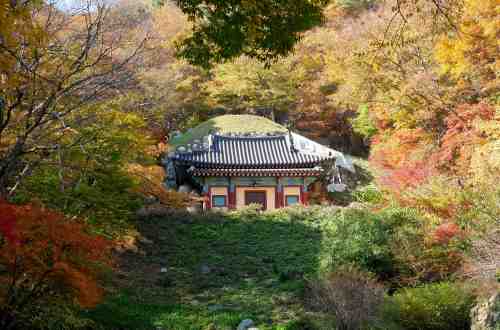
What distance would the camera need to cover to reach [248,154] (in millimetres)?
21891

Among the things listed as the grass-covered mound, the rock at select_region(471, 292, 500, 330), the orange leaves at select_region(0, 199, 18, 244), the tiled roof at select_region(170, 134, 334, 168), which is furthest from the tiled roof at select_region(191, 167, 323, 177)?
the orange leaves at select_region(0, 199, 18, 244)

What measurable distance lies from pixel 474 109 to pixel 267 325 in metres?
10.3

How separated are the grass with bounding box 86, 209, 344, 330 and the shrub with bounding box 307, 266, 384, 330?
1.01 m

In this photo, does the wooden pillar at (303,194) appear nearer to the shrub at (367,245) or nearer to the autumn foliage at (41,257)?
the shrub at (367,245)

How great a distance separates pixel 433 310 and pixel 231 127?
21053mm

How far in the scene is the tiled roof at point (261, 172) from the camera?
20688 mm

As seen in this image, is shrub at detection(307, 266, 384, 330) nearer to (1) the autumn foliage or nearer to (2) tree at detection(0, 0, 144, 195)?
(1) the autumn foliage

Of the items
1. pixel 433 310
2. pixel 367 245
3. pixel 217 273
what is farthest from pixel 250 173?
pixel 433 310

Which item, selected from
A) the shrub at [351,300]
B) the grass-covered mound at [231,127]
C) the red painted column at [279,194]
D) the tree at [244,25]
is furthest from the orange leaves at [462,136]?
the grass-covered mound at [231,127]

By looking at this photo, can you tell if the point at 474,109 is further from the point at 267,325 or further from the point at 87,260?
the point at 87,260

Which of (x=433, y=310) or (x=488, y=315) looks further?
(x=433, y=310)

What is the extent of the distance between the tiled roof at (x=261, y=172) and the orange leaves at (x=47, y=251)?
14.3 metres

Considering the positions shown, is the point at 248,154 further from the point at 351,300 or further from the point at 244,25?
the point at 244,25

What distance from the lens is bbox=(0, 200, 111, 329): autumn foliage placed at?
219 inches
